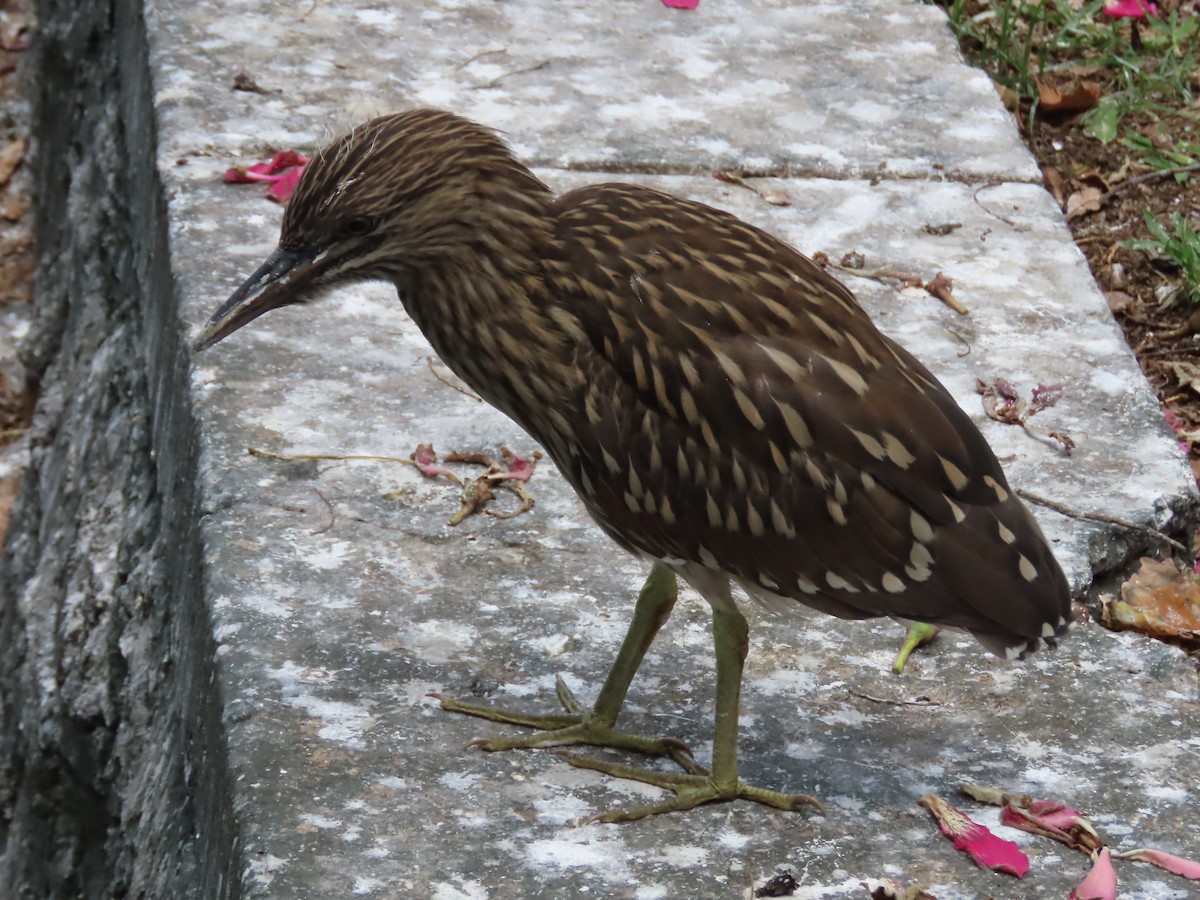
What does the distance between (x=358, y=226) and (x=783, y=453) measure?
905 mm

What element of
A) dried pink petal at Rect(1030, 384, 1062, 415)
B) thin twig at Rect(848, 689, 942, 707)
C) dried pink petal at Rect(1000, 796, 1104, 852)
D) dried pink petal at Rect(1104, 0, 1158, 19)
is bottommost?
thin twig at Rect(848, 689, 942, 707)

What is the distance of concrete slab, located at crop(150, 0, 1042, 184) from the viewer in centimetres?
544

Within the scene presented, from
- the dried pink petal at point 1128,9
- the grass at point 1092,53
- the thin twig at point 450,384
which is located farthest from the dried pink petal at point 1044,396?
the dried pink petal at point 1128,9

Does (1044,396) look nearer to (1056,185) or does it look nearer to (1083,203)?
(1083,203)

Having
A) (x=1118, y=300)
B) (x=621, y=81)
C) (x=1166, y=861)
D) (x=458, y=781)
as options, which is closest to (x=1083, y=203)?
(x=1118, y=300)

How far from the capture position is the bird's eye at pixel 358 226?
320 cm

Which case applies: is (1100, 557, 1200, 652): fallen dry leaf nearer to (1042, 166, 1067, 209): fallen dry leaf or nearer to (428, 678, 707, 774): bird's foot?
(428, 678, 707, 774): bird's foot

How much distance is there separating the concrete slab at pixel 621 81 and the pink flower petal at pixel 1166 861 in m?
2.82

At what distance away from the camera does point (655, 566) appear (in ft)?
11.2

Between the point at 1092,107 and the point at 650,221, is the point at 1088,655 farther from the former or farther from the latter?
the point at 1092,107

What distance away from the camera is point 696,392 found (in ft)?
10.3

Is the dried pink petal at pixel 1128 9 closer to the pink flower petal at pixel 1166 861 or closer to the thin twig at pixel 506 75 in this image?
the thin twig at pixel 506 75

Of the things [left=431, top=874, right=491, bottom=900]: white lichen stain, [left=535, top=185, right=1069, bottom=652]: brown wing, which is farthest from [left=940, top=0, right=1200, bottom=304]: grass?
[left=431, top=874, right=491, bottom=900]: white lichen stain

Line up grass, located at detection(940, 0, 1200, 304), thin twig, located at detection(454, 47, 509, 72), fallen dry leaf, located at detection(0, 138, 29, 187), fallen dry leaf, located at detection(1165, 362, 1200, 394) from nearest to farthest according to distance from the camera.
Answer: fallen dry leaf, located at detection(1165, 362, 1200, 394)
thin twig, located at detection(454, 47, 509, 72)
grass, located at detection(940, 0, 1200, 304)
fallen dry leaf, located at detection(0, 138, 29, 187)
